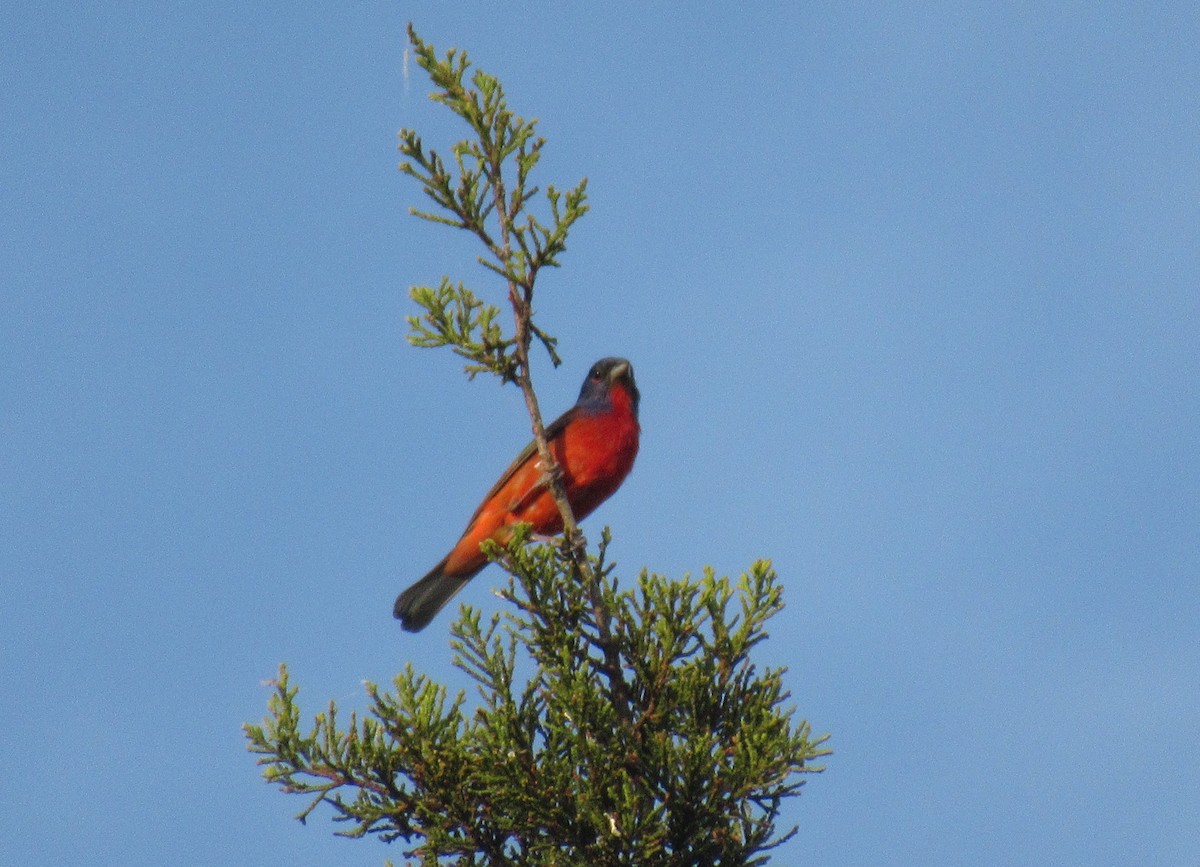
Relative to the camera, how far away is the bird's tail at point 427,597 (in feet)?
25.8

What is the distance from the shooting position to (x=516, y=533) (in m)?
5.08

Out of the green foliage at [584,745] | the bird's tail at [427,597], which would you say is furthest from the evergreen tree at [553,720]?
the bird's tail at [427,597]

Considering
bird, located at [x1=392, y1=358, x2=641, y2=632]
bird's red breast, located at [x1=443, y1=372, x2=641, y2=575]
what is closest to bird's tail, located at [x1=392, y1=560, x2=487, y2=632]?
bird, located at [x1=392, y1=358, x2=641, y2=632]

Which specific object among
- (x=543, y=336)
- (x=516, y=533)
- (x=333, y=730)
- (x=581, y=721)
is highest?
(x=543, y=336)

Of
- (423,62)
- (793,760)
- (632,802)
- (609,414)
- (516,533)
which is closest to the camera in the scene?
(632,802)

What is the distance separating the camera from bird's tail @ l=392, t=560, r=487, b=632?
7.86 metres

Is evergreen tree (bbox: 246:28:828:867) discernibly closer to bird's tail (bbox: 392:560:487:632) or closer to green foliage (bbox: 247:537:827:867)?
green foliage (bbox: 247:537:827:867)

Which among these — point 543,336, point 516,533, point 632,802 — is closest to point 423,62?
point 543,336

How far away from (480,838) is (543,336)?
71.7 inches

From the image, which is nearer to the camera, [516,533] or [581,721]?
[581,721]

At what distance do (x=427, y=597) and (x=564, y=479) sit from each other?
117cm

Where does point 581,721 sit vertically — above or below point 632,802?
above

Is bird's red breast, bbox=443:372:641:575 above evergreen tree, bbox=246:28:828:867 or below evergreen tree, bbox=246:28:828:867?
above

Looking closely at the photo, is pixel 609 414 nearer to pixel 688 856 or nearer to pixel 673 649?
pixel 673 649
